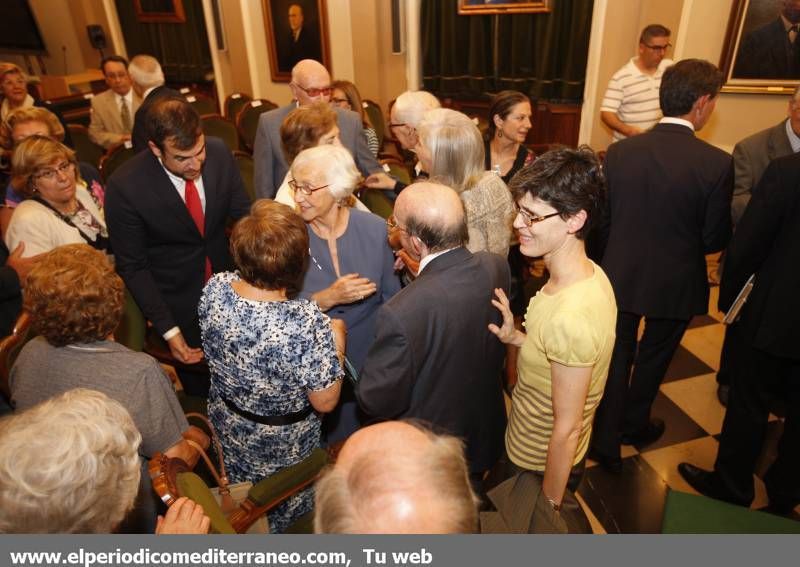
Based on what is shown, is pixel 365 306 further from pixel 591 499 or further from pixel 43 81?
pixel 43 81

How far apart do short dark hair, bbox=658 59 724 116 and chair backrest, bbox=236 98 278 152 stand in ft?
13.9

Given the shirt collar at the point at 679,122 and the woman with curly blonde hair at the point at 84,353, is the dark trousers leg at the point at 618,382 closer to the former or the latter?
the shirt collar at the point at 679,122

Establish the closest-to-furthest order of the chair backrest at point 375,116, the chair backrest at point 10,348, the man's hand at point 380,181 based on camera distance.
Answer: the chair backrest at point 10,348 → the man's hand at point 380,181 → the chair backrest at point 375,116

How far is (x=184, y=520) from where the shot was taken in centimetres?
117

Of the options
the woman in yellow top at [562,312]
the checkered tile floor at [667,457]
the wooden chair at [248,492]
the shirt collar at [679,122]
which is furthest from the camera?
the checkered tile floor at [667,457]

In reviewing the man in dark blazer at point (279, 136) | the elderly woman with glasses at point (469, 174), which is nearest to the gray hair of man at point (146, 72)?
the man in dark blazer at point (279, 136)

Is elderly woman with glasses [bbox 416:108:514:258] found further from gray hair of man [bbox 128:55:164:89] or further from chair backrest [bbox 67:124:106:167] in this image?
chair backrest [bbox 67:124:106:167]

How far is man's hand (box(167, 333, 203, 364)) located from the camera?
2.31m

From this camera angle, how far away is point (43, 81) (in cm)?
722

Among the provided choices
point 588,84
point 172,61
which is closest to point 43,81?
point 172,61

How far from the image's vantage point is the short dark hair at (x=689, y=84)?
6.81 feet

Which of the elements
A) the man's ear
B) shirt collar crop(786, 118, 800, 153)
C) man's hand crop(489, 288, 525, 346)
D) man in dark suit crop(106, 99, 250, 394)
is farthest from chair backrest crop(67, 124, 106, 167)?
shirt collar crop(786, 118, 800, 153)

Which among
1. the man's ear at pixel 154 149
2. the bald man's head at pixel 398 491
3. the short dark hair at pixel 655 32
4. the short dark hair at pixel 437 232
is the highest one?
the short dark hair at pixel 655 32
